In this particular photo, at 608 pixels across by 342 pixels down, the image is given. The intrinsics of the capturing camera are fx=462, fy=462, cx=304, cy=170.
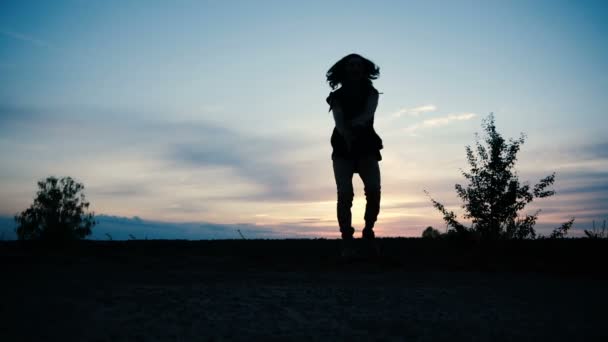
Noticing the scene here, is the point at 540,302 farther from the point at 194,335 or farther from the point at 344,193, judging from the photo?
the point at 344,193

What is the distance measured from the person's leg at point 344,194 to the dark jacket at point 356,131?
0.38 feet

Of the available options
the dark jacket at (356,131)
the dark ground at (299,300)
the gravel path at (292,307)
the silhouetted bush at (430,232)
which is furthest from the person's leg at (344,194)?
the silhouetted bush at (430,232)

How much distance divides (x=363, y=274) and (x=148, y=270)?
188 centimetres

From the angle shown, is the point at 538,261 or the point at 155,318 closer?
the point at 155,318

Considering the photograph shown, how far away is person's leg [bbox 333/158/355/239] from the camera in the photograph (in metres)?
5.58

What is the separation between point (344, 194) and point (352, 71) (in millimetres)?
1561

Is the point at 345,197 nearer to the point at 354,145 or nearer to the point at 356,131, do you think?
the point at 354,145

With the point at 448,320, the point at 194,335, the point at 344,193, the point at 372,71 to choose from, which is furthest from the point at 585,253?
the point at 194,335

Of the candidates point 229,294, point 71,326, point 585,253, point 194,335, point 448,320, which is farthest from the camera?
point 585,253

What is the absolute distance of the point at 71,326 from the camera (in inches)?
82.3

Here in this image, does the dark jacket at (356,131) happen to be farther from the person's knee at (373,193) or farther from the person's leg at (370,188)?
the person's knee at (373,193)

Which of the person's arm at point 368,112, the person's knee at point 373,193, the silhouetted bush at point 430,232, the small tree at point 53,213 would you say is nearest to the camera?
the person's arm at point 368,112

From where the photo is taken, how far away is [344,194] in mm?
5582

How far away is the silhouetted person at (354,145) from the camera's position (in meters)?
5.56
